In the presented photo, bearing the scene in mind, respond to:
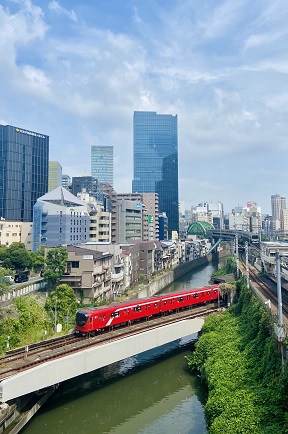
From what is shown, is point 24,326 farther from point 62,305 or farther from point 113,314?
point 113,314

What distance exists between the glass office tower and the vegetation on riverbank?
422 ft

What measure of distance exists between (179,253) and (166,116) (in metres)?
95.2

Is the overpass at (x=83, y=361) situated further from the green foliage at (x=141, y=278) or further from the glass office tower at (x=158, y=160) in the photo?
the glass office tower at (x=158, y=160)

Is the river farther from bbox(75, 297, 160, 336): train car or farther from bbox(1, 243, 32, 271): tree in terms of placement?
bbox(1, 243, 32, 271): tree

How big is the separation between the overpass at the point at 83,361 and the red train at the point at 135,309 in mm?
2476

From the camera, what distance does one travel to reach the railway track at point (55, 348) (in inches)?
810

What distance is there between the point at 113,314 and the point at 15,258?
21.2m

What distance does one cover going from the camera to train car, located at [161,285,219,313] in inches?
1304

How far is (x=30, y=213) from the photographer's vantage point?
102 meters

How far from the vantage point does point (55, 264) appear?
36688 mm

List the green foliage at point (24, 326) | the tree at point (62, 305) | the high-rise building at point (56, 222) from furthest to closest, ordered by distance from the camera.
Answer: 1. the high-rise building at point (56, 222)
2. the tree at point (62, 305)
3. the green foliage at point (24, 326)

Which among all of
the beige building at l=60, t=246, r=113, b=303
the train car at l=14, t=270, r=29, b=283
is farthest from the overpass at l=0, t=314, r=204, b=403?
the train car at l=14, t=270, r=29, b=283

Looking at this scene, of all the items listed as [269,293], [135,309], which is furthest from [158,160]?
[135,309]

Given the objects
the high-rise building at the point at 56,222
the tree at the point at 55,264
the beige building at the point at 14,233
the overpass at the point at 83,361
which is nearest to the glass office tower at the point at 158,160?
the beige building at the point at 14,233
